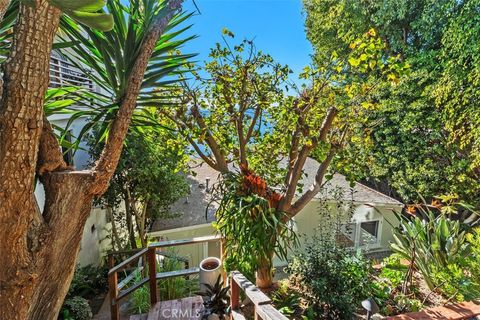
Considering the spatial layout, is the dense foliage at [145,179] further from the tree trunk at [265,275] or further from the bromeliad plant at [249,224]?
the tree trunk at [265,275]

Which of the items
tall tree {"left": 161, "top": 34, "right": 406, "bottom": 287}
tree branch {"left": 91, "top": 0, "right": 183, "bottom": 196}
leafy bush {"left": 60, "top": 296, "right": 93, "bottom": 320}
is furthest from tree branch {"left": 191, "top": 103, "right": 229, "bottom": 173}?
leafy bush {"left": 60, "top": 296, "right": 93, "bottom": 320}

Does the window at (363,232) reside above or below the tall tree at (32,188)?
below

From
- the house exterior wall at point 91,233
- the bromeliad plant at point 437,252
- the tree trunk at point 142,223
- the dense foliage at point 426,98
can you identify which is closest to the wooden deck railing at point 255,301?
the bromeliad plant at point 437,252

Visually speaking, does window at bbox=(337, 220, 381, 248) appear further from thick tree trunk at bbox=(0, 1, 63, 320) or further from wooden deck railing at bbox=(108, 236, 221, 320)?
thick tree trunk at bbox=(0, 1, 63, 320)

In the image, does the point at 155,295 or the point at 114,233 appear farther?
the point at 114,233

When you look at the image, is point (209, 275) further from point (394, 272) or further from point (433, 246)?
point (433, 246)

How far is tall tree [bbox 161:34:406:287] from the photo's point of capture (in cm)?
381

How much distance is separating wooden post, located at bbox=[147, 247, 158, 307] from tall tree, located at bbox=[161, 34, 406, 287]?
1421 mm

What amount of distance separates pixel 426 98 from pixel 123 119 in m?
9.93

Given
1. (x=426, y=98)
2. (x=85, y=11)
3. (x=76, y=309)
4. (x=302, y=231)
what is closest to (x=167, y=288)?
(x=76, y=309)

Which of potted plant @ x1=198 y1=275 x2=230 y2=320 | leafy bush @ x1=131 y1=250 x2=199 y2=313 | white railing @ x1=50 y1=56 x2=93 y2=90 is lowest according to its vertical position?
leafy bush @ x1=131 y1=250 x2=199 y2=313

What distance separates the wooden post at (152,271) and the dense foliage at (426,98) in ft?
17.5

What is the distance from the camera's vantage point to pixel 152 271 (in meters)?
3.70

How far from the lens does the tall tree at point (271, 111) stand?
3811 mm
